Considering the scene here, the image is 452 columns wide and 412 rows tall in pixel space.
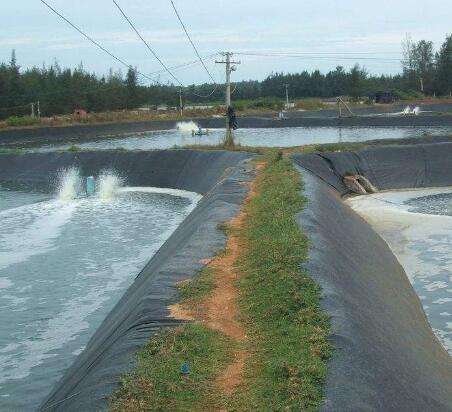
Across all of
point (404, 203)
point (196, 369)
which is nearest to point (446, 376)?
point (196, 369)

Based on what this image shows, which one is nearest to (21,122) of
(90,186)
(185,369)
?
(90,186)

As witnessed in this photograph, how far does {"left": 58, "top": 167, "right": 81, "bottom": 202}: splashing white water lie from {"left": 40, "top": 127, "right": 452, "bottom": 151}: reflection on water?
7.89 metres

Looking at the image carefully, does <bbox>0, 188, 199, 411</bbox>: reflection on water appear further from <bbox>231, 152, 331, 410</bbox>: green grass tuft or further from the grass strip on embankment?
<bbox>231, 152, 331, 410</bbox>: green grass tuft

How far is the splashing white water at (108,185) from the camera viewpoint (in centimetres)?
3250

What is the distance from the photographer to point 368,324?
922 centimetres

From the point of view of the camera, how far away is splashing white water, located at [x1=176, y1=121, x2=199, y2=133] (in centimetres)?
6363

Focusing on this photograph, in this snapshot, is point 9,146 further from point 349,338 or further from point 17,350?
point 349,338

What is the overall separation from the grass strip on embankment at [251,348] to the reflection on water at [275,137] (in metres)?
32.9

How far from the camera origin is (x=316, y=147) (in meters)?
30.6

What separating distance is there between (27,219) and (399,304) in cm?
1820

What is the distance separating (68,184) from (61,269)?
18.4 metres

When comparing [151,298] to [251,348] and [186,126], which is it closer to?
[251,348]

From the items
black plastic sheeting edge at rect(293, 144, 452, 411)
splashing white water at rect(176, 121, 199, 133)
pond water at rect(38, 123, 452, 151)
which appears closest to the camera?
black plastic sheeting edge at rect(293, 144, 452, 411)

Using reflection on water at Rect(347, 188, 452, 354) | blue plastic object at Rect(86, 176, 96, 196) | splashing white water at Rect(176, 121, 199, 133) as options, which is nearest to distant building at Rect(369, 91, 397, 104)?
splashing white water at Rect(176, 121, 199, 133)
